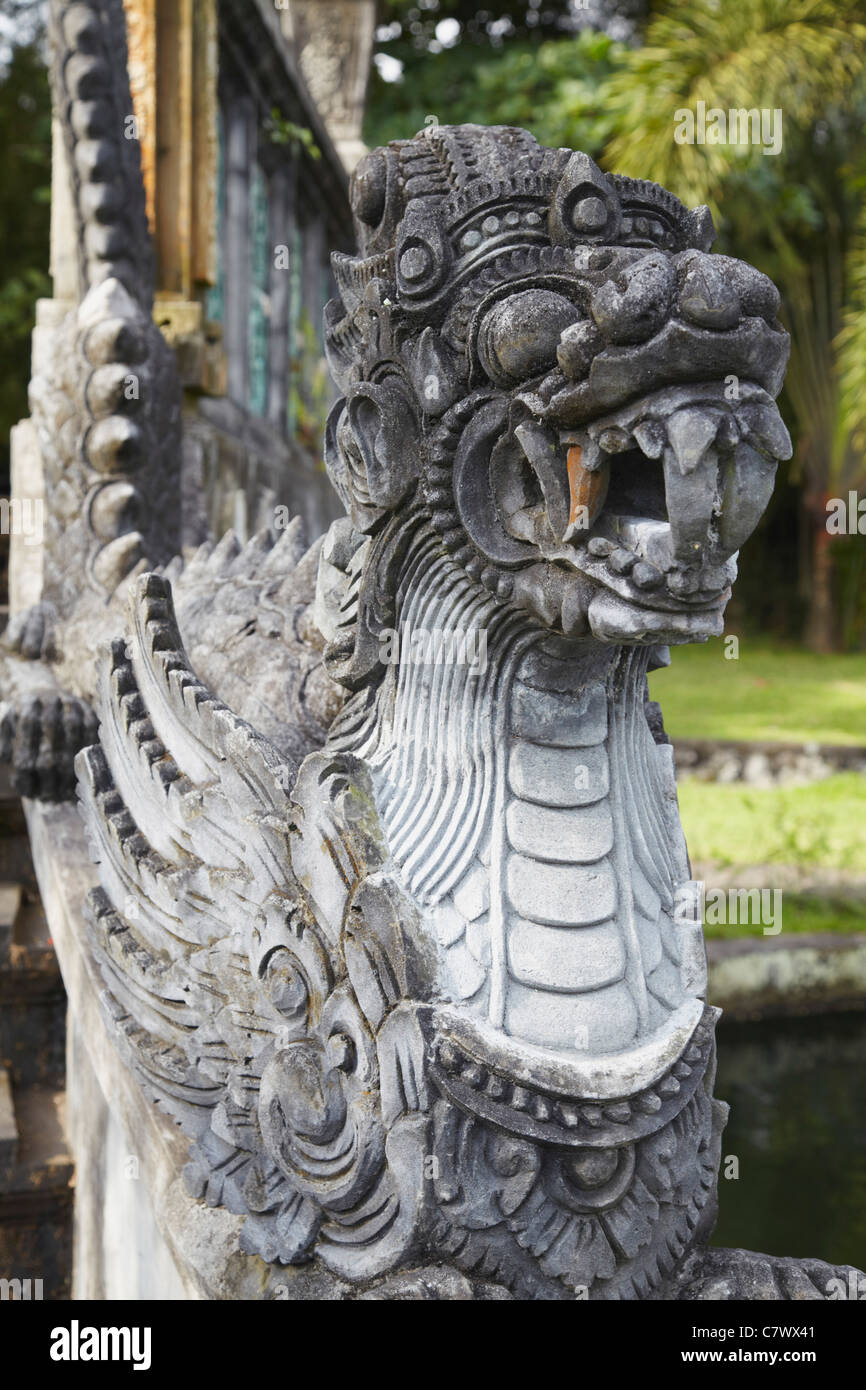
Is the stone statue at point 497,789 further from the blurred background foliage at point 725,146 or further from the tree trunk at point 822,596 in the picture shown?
the tree trunk at point 822,596

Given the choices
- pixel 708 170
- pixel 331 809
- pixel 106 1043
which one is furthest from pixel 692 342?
pixel 708 170

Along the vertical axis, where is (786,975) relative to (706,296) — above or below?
below

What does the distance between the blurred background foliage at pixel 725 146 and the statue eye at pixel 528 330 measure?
7.70 meters

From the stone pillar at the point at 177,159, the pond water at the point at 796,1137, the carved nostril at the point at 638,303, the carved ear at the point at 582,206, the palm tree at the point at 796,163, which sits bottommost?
the pond water at the point at 796,1137

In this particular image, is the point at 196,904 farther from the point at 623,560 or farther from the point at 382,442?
the point at 623,560

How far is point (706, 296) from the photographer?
4.55 ft

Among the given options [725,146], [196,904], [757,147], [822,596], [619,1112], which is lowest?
[619,1112]

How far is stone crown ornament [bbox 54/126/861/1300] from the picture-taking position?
57.9 inches

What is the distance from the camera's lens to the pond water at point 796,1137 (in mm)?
4223

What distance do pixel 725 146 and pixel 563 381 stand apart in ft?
28.6

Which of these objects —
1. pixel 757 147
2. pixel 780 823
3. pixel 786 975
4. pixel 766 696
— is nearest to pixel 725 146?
pixel 757 147

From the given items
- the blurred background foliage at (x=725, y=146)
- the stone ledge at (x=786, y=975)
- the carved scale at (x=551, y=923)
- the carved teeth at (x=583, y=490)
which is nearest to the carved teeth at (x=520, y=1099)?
the carved scale at (x=551, y=923)

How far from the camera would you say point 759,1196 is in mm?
4438

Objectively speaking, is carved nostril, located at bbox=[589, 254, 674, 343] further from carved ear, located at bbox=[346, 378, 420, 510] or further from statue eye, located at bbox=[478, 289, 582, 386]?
carved ear, located at bbox=[346, 378, 420, 510]
